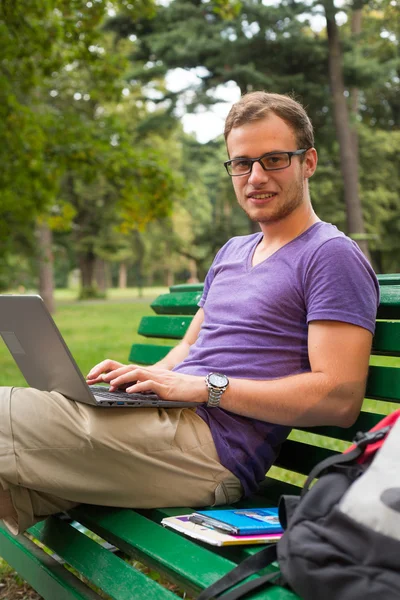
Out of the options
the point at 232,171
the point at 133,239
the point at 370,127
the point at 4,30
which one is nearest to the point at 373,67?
the point at 370,127

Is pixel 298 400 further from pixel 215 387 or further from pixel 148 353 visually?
pixel 148 353

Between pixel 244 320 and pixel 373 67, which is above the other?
pixel 373 67

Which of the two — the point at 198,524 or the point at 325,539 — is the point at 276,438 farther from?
the point at 325,539

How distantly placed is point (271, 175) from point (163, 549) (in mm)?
1297

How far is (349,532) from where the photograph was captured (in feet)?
5.08

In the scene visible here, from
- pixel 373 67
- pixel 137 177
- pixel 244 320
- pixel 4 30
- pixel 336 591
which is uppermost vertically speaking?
pixel 373 67

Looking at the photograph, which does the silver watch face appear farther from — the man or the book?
the book

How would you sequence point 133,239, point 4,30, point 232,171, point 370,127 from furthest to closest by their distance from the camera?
point 133,239 < point 370,127 < point 4,30 < point 232,171

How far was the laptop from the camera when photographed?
7.46 feet

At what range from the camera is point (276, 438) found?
262cm

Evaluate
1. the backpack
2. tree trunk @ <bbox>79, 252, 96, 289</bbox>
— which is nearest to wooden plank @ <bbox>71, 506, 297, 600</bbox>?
the backpack

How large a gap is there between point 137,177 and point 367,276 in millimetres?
9730

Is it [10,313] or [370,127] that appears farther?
[370,127]

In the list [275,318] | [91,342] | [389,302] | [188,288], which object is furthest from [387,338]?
[91,342]
